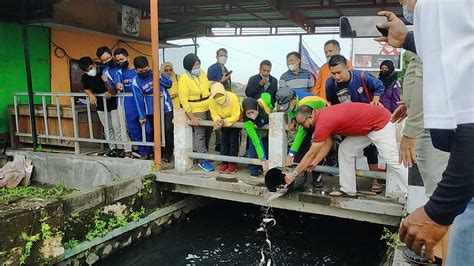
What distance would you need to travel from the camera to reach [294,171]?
4523 millimetres

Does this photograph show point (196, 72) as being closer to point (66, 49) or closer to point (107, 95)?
point (107, 95)

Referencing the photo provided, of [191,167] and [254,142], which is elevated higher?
[254,142]

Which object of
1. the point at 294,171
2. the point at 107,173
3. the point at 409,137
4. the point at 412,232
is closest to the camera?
the point at 412,232

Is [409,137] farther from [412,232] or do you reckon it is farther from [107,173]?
[107,173]

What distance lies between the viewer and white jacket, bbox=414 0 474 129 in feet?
3.67

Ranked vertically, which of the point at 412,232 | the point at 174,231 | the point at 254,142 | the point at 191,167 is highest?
the point at 412,232

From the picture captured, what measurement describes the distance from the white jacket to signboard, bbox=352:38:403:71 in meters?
8.29

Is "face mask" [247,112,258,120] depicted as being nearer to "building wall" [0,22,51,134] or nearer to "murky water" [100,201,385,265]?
"murky water" [100,201,385,265]

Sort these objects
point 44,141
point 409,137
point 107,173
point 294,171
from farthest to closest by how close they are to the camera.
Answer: point 44,141, point 107,173, point 294,171, point 409,137

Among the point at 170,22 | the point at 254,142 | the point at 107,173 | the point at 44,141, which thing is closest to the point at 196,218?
the point at 107,173

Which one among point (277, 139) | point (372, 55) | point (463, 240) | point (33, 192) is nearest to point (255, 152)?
point (277, 139)

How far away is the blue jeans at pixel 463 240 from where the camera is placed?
1258 millimetres

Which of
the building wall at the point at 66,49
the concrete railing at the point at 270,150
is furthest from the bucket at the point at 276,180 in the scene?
the building wall at the point at 66,49

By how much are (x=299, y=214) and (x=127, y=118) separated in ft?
10.7
